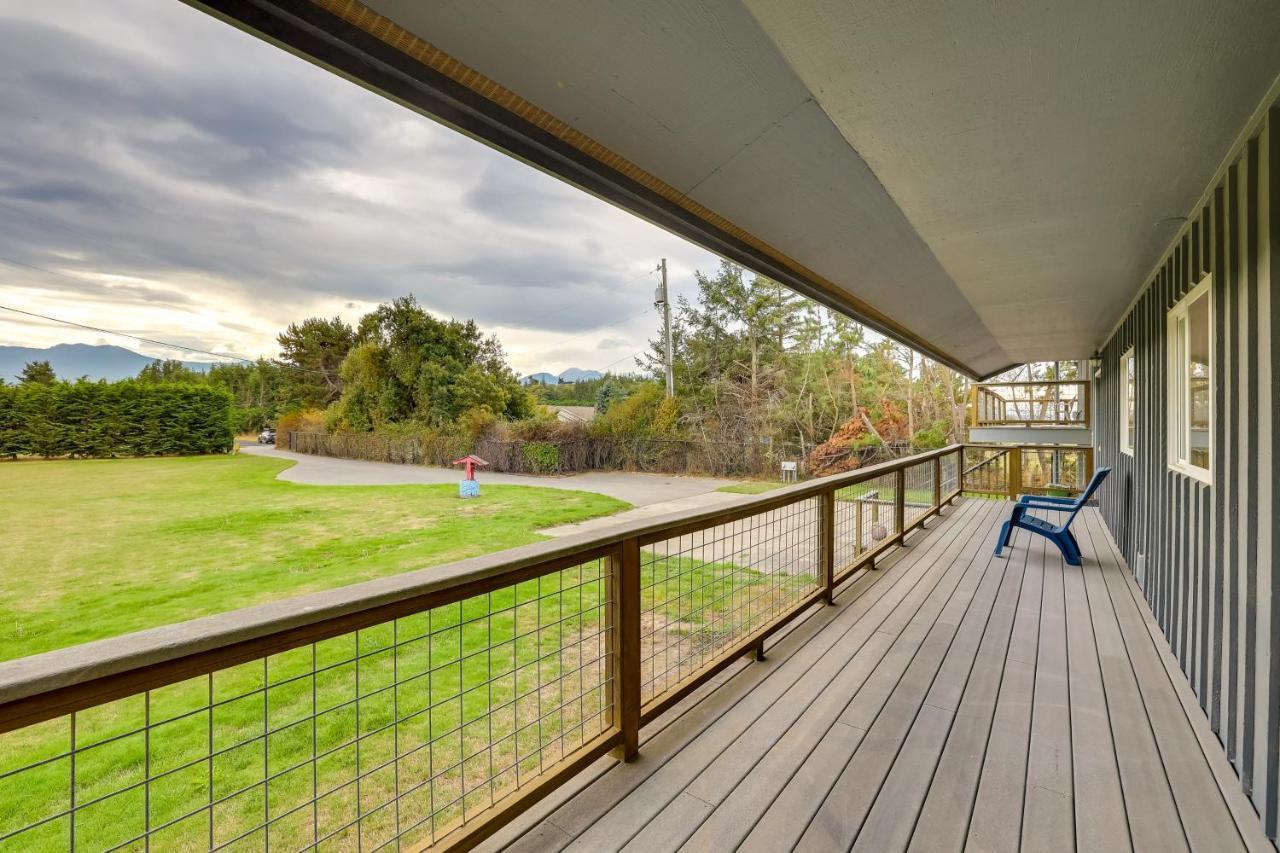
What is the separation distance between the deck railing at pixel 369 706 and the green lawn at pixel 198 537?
7.13 ft

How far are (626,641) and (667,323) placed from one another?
17.2m

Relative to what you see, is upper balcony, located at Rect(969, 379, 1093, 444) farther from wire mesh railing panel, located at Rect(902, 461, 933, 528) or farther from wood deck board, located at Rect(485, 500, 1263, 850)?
wood deck board, located at Rect(485, 500, 1263, 850)

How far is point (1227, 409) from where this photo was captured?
191cm

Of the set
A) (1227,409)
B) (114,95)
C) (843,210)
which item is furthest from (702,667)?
(114,95)

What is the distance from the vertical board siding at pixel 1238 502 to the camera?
1.50 meters

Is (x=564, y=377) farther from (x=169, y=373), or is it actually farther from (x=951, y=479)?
(x=951, y=479)

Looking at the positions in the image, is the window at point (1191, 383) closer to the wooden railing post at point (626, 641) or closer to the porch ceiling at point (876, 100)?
the porch ceiling at point (876, 100)

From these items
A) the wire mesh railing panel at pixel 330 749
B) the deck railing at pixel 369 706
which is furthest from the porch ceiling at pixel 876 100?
the wire mesh railing panel at pixel 330 749

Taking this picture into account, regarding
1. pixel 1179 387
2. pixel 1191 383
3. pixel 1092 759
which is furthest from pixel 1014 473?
pixel 1092 759

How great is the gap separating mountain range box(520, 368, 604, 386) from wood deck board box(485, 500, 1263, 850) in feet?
87.8

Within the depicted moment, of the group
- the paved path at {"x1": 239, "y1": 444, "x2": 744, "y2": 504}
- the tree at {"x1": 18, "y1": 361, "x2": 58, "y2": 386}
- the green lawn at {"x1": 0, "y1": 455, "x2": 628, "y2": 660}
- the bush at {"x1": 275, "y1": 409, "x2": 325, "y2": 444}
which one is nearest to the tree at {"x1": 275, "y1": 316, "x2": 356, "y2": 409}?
the bush at {"x1": 275, "y1": 409, "x2": 325, "y2": 444}

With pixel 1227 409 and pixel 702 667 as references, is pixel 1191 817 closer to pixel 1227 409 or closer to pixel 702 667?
pixel 1227 409

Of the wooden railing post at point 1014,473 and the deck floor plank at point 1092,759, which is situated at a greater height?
the wooden railing post at point 1014,473

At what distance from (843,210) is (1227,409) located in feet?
5.12
